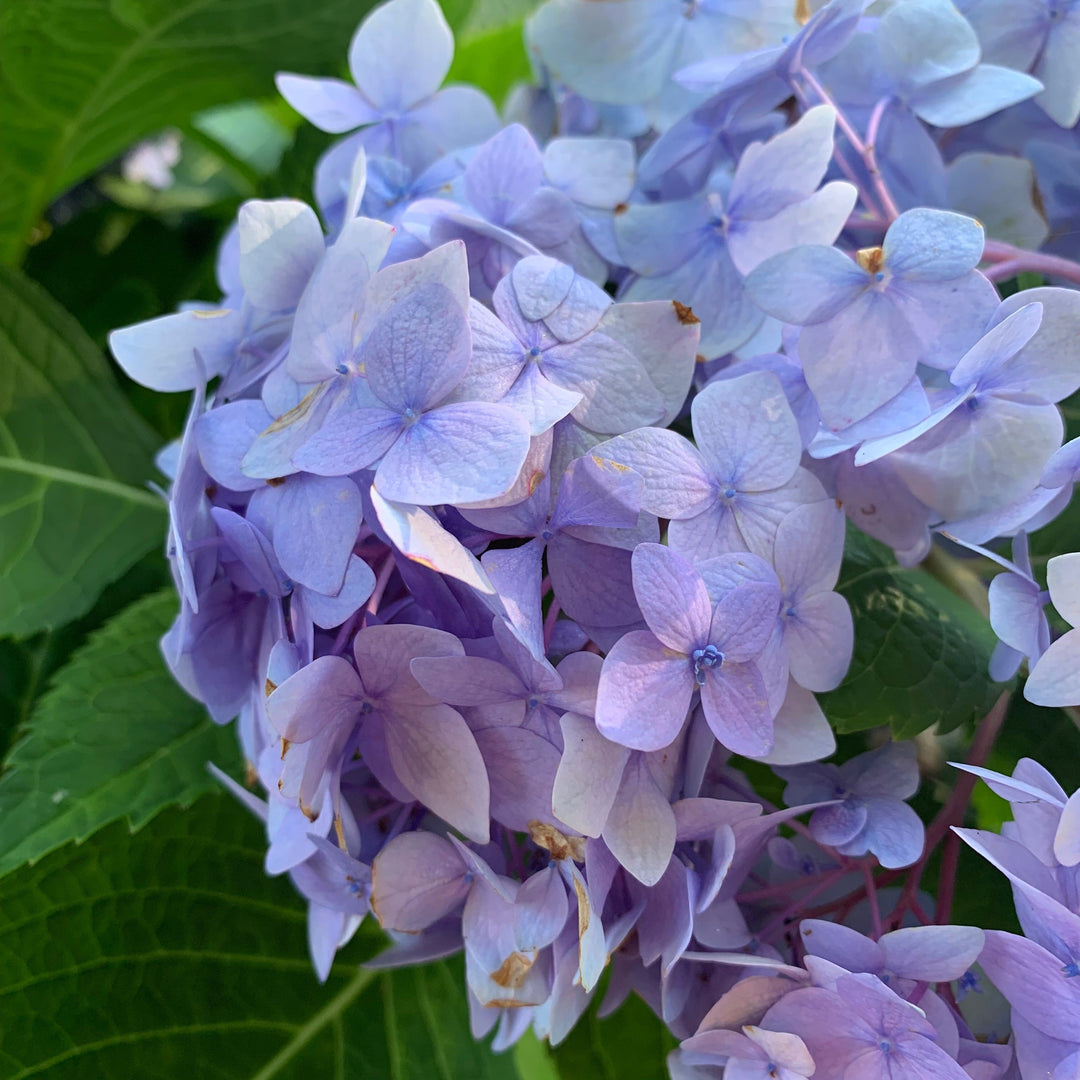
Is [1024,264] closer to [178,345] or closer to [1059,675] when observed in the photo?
[1059,675]

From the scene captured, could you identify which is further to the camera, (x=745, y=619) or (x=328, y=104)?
(x=328, y=104)

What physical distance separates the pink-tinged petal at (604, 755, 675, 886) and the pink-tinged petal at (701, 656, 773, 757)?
3cm

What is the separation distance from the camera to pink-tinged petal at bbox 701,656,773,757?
11.3 inches

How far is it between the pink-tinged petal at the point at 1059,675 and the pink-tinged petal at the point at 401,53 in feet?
1.04

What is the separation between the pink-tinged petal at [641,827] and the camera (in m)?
0.29

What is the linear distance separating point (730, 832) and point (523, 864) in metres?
0.07

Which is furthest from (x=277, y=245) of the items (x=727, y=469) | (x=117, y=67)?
(x=117, y=67)

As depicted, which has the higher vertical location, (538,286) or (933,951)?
(538,286)

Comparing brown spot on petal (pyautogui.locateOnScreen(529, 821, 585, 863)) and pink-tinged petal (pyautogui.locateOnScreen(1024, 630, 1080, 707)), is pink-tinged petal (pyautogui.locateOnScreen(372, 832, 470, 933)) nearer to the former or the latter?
brown spot on petal (pyautogui.locateOnScreen(529, 821, 585, 863))

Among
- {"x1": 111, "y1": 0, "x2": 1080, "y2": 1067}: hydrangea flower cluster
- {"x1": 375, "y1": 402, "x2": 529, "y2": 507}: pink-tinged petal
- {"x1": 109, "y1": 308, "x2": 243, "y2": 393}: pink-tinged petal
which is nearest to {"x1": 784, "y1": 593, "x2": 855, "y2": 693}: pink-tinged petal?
{"x1": 111, "y1": 0, "x2": 1080, "y2": 1067}: hydrangea flower cluster

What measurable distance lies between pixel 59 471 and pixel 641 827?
1.38 ft

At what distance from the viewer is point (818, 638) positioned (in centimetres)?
31

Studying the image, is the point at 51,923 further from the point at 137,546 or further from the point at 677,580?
the point at 677,580

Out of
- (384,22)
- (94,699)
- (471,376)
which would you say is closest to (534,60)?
(384,22)
